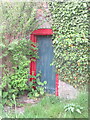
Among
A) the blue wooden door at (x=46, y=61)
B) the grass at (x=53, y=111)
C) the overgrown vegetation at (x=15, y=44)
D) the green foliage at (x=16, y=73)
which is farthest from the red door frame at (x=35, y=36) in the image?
the grass at (x=53, y=111)

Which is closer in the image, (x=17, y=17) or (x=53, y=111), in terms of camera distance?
(x=53, y=111)

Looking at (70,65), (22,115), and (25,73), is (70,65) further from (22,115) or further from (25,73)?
(22,115)

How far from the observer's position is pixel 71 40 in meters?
4.53

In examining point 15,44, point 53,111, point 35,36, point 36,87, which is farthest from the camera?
point 35,36

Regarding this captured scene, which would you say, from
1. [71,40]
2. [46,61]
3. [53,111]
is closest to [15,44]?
[46,61]

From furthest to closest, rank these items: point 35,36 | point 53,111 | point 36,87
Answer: point 35,36 → point 36,87 → point 53,111

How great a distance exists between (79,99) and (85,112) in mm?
533

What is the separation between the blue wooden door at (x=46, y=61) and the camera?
17.3ft

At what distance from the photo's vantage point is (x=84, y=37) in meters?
4.40

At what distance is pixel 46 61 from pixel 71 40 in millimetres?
1228

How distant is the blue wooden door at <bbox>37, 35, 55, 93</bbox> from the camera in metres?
5.26

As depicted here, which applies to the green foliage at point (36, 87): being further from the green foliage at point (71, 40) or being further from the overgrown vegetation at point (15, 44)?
the green foliage at point (71, 40)

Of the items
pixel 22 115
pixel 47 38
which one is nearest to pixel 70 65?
pixel 47 38

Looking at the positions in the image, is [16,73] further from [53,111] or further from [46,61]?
[53,111]
